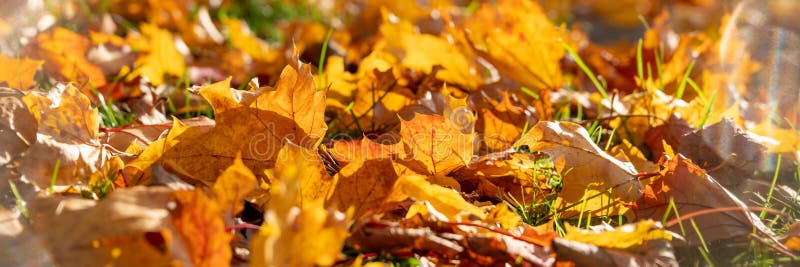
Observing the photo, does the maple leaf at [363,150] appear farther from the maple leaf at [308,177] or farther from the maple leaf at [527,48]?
the maple leaf at [527,48]

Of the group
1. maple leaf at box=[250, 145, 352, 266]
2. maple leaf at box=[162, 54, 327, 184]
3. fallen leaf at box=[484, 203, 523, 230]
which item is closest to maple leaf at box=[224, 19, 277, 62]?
maple leaf at box=[162, 54, 327, 184]

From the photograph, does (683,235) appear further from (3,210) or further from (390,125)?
(3,210)

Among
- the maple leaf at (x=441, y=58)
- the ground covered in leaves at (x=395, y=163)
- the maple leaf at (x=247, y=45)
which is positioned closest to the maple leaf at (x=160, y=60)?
the ground covered in leaves at (x=395, y=163)

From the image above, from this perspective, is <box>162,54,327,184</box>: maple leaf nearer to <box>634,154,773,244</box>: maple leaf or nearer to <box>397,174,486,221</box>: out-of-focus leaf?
<box>397,174,486,221</box>: out-of-focus leaf

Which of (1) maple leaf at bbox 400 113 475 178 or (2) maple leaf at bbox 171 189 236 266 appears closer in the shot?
(2) maple leaf at bbox 171 189 236 266

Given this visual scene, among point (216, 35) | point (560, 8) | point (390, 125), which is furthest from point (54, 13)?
point (560, 8)

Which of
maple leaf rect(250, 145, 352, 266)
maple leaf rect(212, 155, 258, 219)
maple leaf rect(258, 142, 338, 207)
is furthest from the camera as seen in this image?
maple leaf rect(258, 142, 338, 207)

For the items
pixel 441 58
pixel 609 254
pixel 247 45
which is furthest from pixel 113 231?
pixel 247 45
